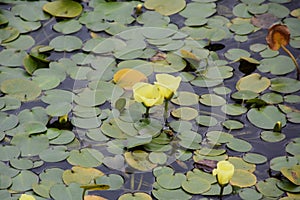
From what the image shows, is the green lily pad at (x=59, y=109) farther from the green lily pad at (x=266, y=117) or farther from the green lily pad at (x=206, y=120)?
the green lily pad at (x=266, y=117)

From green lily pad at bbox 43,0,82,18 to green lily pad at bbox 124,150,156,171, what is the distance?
2.78 ft

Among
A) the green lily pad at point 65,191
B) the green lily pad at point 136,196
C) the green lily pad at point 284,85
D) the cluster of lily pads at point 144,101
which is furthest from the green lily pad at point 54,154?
the green lily pad at point 284,85

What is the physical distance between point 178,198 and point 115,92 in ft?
1.84

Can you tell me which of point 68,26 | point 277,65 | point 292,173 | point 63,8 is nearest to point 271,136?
point 292,173

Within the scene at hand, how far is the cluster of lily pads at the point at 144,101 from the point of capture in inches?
95.8

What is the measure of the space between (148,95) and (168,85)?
0.08 metres

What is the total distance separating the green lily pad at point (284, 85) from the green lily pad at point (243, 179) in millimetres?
472

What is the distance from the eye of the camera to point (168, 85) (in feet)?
8.43

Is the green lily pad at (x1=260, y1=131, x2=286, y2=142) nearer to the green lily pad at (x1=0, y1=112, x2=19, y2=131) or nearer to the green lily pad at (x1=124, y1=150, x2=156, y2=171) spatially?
the green lily pad at (x1=124, y1=150, x2=156, y2=171)

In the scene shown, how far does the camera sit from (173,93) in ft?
8.39

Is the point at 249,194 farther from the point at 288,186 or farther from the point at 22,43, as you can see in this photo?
the point at 22,43

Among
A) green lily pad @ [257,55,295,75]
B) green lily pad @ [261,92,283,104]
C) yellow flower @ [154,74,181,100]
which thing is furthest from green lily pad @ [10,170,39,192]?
green lily pad @ [257,55,295,75]

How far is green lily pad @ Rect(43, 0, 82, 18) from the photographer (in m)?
3.15

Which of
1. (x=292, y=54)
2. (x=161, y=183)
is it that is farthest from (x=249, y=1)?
(x=161, y=183)
